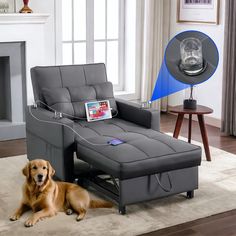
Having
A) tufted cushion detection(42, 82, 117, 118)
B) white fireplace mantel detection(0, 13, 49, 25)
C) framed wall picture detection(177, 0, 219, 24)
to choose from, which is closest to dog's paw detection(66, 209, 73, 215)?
tufted cushion detection(42, 82, 117, 118)

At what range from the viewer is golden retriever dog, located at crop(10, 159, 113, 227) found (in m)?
3.81

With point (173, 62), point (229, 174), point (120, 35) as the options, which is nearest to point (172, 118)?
point (120, 35)

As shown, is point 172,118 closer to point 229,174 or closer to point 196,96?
point 196,96

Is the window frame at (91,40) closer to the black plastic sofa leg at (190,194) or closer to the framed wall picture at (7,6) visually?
the framed wall picture at (7,6)

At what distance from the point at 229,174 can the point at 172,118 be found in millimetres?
2312

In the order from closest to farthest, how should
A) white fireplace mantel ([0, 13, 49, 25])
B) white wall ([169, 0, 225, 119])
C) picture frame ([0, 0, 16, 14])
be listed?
white fireplace mantel ([0, 13, 49, 25])
picture frame ([0, 0, 16, 14])
white wall ([169, 0, 225, 119])

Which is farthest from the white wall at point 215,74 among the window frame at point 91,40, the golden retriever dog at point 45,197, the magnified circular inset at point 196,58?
the golden retriever dog at point 45,197

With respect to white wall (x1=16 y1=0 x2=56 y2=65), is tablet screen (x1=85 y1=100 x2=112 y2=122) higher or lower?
lower

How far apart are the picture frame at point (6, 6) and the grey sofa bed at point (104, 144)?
1260 millimetres

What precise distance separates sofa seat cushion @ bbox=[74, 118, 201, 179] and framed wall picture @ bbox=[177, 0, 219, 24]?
8.08ft

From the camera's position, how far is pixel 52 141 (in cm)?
446

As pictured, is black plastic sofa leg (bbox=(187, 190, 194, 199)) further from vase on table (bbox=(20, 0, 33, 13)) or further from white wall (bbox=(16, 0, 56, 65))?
white wall (bbox=(16, 0, 56, 65))

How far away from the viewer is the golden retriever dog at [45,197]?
12.5 feet

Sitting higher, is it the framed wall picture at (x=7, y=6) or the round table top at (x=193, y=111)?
the framed wall picture at (x=7, y=6)
